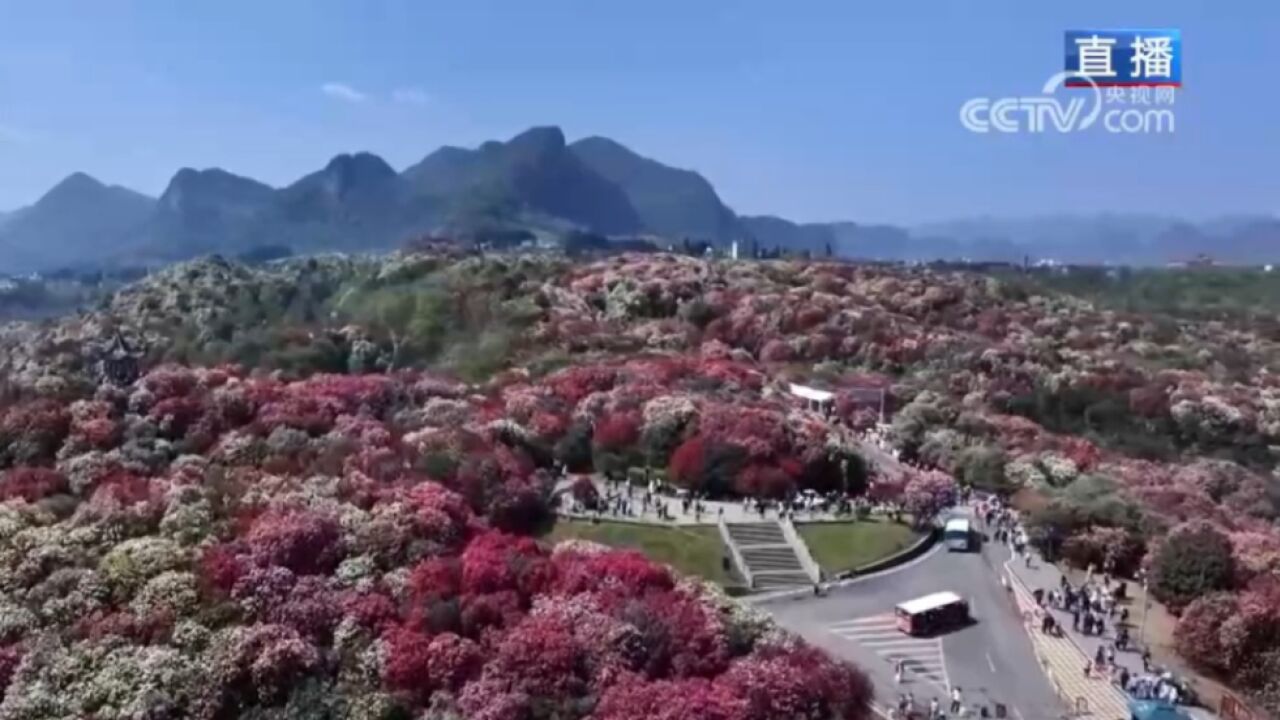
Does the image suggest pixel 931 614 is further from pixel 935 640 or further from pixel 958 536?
pixel 958 536

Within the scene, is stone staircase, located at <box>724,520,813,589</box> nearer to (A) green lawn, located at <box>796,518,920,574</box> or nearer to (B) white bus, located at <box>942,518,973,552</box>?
(A) green lawn, located at <box>796,518,920,574</box>

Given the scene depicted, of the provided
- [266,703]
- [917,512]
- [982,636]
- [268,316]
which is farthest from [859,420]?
[268,316]

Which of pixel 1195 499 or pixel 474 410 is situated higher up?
pixel 474 410

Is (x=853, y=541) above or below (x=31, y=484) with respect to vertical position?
below

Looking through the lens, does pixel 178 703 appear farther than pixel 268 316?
No

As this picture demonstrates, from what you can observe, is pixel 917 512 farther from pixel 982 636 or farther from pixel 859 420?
pixel 859 420

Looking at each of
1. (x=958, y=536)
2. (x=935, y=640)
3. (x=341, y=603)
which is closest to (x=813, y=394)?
(x=958, y=536)
